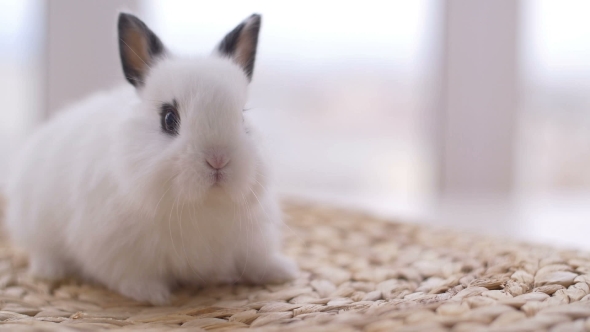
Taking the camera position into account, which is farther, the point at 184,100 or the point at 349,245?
the point at 349,245

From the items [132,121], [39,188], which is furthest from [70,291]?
[132,121]

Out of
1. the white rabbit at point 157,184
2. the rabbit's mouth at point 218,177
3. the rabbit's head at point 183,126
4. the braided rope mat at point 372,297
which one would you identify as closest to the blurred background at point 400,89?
the braided rope mat at point 372,297

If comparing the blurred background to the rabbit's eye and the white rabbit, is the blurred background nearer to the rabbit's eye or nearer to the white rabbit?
the white rabbit

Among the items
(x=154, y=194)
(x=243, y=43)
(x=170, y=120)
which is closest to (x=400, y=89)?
(x=243, y=43)

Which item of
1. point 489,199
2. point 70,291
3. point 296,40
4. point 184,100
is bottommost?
point 70,291

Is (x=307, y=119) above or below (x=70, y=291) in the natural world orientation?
above

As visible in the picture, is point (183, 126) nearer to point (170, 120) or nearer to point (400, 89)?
point (170, 120)

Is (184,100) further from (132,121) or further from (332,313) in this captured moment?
(332,313)
